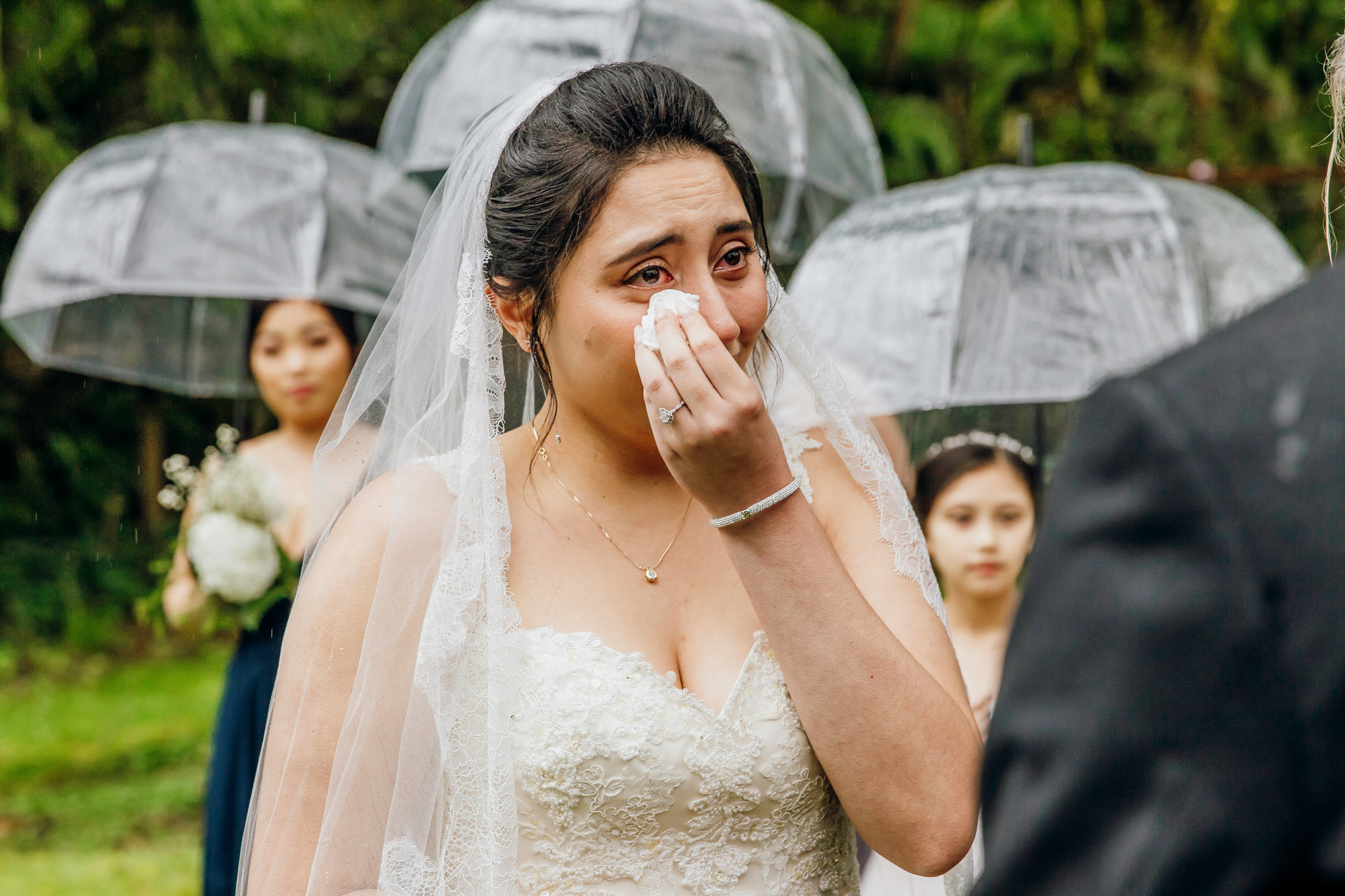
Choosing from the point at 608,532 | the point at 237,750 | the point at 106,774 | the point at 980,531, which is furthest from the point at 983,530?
the point at 106,774

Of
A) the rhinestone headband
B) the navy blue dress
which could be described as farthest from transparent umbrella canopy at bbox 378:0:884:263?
the navy blue dress

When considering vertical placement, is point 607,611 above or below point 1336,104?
below

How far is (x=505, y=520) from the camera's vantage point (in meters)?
2.07

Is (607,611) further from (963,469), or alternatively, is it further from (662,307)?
(963,469)

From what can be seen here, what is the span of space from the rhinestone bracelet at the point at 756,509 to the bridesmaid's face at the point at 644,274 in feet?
1.06

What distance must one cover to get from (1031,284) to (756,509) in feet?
6.93

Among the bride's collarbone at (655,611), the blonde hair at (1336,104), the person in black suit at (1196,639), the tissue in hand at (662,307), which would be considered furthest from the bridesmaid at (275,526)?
the person in black suit at (1196,639)

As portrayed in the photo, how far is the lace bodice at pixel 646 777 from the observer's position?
6.22 ft

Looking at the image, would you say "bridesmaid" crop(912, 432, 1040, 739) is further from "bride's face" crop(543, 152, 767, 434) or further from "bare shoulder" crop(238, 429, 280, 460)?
"bare shoulder" crop(238, 429, 280, 460)

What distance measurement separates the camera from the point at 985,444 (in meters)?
3.97

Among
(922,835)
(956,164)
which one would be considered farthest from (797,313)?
(956,164)

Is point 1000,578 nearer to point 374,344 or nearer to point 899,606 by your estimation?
point 899,606

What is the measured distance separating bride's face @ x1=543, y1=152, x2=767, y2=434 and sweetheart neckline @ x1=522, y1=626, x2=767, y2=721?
38cm

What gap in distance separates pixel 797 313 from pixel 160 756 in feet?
21.9
